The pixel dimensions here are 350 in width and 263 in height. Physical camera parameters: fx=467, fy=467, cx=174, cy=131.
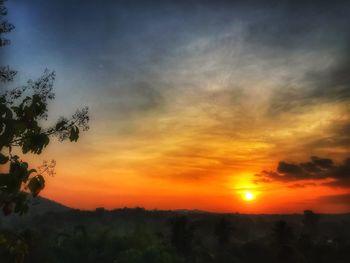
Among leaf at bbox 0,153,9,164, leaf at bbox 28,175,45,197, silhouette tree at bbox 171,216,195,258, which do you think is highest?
silhouette tree at bbox 171,216,195,258

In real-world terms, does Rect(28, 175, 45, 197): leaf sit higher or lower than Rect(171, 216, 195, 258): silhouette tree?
lower

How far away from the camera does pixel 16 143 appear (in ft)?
20.5

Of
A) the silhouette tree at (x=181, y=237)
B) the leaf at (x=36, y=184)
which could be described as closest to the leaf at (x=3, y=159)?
the leaf at (x=36, y=184)

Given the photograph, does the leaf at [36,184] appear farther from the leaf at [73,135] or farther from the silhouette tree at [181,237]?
the silhouette tree at [181,237]

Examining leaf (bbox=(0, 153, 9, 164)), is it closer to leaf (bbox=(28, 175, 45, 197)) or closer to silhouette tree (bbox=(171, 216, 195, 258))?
leaf (bbox=(28, 175, 45, 197))

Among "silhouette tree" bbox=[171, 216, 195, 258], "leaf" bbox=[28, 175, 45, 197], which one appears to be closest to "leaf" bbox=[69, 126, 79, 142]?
"leaf" bbox=[28, 175, 45, 197]

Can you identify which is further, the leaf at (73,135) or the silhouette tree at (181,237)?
the silhouette tree at (181,237)

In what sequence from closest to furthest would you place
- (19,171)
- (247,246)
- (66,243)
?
(19,171) → (66,243) → (247,246)

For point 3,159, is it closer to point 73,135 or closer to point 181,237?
point 73,135

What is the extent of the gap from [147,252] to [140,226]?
1794 centimetres

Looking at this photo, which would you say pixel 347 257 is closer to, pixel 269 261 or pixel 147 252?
pixel 269 261

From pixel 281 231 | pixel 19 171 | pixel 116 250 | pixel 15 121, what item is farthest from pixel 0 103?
pixel 281 231

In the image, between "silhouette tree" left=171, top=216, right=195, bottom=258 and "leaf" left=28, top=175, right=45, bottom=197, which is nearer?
"leaf" left=28, top=175, right=45, bottom=197

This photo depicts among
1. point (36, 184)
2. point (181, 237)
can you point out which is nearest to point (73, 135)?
point (36, 184)
